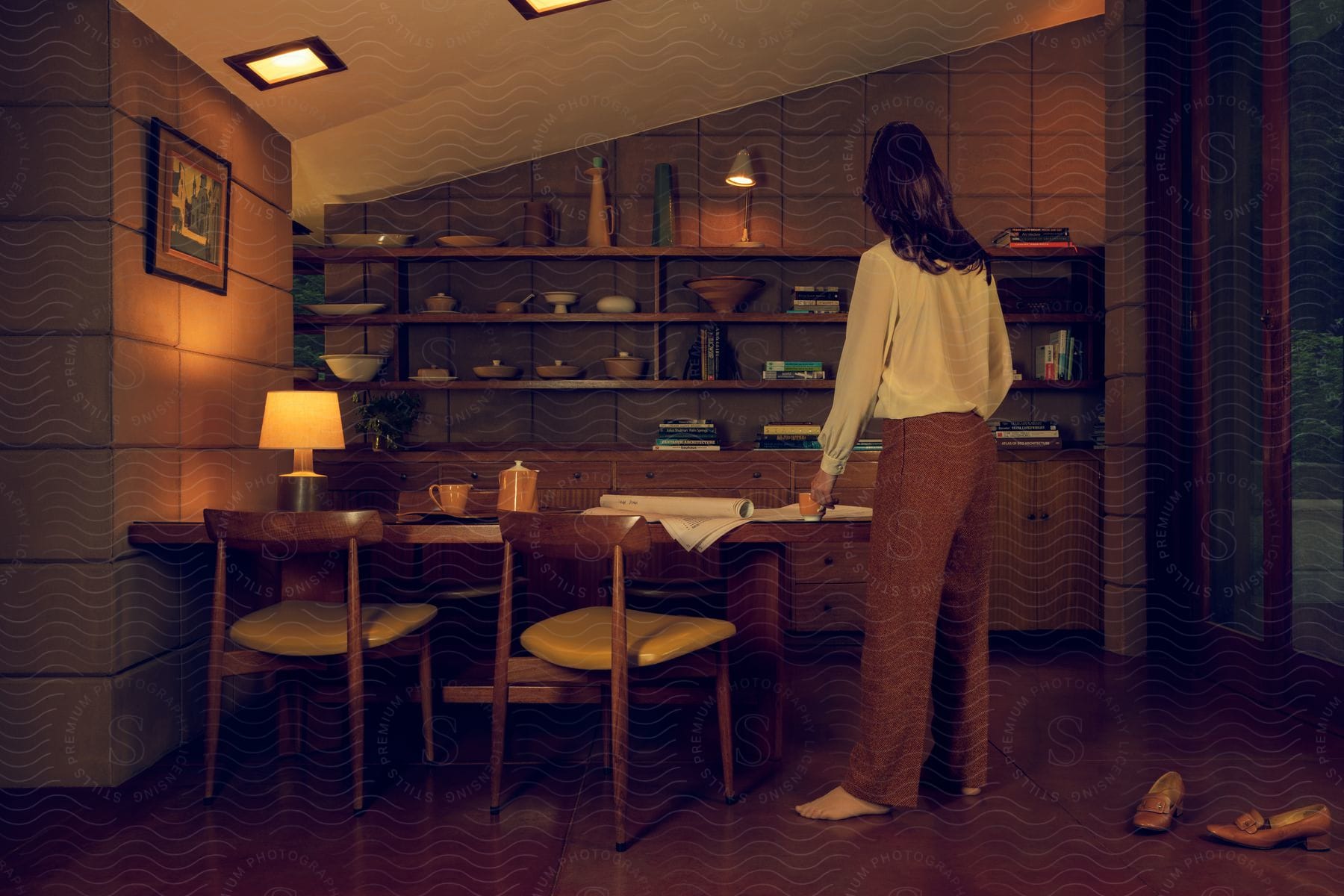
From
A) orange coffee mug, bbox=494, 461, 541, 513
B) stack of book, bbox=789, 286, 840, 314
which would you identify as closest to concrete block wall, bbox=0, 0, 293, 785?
orange coffee mug, bbox=494, 461, 541, 513

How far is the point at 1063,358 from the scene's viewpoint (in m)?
4.50

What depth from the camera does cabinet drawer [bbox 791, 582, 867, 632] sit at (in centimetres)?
423

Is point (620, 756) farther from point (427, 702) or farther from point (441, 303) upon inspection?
point (441, 303)

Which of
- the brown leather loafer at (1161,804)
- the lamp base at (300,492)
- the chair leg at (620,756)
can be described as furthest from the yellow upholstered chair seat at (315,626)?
the brown leather loafer at (1161,804)

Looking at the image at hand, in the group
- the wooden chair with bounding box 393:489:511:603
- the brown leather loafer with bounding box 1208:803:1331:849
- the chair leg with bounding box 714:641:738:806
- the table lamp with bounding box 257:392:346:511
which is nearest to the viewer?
the brown leather loafer with bounding box 1208:803:1331:849

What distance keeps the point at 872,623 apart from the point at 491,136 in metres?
3.08

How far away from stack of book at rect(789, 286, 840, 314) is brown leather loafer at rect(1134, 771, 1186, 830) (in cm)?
265

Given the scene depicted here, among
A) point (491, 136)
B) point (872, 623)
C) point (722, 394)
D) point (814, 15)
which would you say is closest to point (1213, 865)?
point (872, 623)

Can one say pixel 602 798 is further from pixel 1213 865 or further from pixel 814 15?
pixel 814 15

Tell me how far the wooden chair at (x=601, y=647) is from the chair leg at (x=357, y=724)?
0.32 m

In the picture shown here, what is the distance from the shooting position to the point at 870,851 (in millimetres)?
2070

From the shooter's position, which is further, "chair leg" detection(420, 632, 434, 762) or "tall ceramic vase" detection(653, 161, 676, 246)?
"tall ceramic vase" detection(653, 161, 676, 246)

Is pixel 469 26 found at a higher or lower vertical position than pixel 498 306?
higher

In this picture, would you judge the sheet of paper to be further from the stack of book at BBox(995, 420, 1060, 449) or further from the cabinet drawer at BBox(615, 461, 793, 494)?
the stack of book at BBox(995, 420, 1060, 449)
